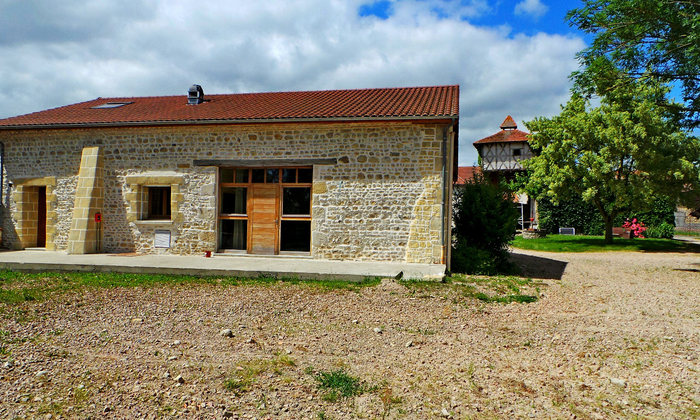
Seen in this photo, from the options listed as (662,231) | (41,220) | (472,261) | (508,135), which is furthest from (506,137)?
(41,220)

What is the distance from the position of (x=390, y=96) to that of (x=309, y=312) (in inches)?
309

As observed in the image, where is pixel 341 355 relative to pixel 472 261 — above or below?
below

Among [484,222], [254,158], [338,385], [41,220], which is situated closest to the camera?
[338,385]

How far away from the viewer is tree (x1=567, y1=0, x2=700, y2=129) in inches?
356

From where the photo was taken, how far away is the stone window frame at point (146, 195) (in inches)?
401

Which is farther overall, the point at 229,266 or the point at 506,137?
the point at 506,137

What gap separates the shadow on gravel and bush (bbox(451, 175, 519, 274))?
2.25 ft

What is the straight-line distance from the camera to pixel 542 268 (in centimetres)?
1084

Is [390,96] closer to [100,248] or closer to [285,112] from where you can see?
[285,112]

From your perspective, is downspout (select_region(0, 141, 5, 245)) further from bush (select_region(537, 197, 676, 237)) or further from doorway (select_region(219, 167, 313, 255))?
bush (select_region(537, 197, 676, 237))

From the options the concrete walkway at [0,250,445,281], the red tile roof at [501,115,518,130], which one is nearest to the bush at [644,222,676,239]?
the red tile roof at [501,115,518,130]

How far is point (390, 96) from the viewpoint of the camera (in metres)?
11.7

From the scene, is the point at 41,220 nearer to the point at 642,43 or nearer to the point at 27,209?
the point at 27,209

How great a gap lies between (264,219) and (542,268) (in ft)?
22.8
